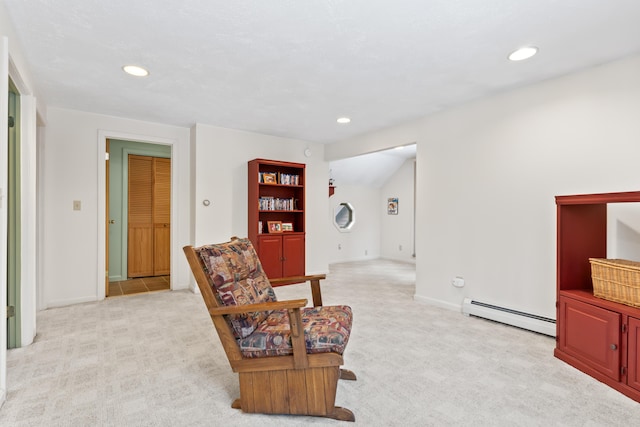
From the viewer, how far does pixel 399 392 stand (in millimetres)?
1952

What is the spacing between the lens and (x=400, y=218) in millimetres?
7609

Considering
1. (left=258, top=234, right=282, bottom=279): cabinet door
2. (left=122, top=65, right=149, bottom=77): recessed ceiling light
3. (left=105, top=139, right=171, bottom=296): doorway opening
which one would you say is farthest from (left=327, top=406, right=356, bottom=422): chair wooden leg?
(left=105, top=139, right=171, bottom=296): doorway opening

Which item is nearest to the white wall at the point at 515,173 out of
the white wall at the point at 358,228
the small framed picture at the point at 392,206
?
the white wall at the point at 358,228

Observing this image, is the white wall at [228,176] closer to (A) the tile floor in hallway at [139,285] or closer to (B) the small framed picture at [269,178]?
(B) the small framed picture at [269,178]

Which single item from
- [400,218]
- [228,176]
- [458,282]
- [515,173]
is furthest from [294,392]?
[400,218]

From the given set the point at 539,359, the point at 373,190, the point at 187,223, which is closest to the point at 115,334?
the point at 187,223

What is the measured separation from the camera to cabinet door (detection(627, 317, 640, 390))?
190 centimetres

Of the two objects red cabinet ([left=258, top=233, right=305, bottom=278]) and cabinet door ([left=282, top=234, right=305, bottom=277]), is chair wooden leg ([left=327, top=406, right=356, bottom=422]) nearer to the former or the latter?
red cabinet ([left=258, top=233, right=305, bottom=278])

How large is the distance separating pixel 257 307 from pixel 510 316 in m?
2.64

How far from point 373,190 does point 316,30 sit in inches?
237

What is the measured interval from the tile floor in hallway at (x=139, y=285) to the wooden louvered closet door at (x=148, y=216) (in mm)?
224

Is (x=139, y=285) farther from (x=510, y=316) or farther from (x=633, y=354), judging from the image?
(x=633, y=354)

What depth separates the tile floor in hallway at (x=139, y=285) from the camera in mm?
4578

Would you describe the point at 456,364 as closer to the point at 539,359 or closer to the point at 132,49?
the point at 539,359
